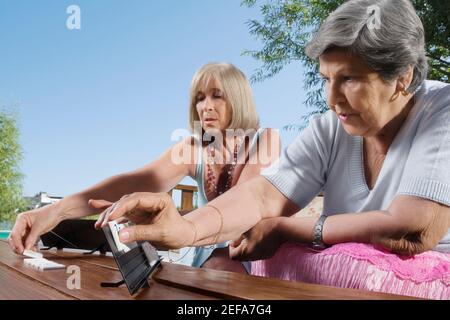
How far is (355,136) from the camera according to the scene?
0.87m

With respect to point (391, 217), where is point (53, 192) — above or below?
below

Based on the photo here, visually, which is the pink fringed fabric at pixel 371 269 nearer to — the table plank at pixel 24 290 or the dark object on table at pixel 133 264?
the dark object on table at pixel 133 264

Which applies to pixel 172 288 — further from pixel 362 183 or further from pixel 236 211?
pixel 362 183

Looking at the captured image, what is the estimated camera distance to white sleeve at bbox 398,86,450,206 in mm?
696

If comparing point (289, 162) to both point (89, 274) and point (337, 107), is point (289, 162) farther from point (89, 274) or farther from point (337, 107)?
point (89, 274)

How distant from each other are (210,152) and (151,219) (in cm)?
69

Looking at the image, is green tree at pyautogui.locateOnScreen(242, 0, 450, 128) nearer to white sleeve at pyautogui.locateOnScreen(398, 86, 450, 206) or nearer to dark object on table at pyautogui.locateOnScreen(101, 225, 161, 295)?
white sleeve at pyautogui.locateOnScreen(398, 86, 450, 206)

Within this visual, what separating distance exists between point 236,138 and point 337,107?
366 millimetres

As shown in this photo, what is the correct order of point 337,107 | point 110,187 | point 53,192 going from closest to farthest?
point 337,107
point 110,187
point 53,192

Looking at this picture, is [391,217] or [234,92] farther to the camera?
[234,92]

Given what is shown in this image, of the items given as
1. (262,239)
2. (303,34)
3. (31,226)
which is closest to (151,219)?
(262,239)

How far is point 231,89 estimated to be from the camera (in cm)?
120

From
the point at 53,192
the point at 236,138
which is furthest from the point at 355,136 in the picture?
the point at 53,192

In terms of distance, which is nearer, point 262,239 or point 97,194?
point 262,239
